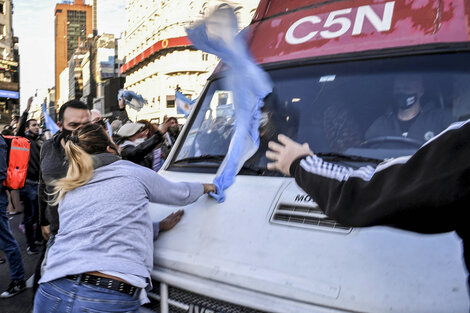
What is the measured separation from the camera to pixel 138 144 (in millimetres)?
5059

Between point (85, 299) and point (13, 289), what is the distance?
326 cm

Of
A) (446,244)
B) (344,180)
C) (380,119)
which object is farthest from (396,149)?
(344,180)

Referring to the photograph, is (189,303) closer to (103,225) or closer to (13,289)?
(103,225)

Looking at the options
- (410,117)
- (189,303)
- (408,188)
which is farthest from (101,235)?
(410,117)

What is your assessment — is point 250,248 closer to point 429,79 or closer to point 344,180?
point 344,180

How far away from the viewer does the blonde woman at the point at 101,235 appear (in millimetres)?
2133

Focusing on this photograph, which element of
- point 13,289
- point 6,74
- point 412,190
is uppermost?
point 6,74

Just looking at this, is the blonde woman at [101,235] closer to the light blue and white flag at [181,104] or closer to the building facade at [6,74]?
the light blue and white flag at [181,104]

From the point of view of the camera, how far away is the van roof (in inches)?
105

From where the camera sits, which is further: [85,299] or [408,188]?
[85,299]

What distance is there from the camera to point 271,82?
3041 millimetres

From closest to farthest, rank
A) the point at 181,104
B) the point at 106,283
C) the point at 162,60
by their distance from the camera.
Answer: the point at 106,283 → the point at 181,104 → the point at 162,60

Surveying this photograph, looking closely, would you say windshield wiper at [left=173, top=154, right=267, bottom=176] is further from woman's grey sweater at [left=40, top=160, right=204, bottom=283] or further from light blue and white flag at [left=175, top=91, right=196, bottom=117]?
light blue and white flag at [left=175, top=91, right=196, bottom=117]

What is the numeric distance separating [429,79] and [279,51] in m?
1.05
